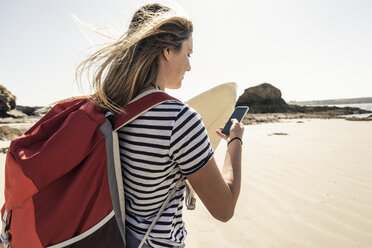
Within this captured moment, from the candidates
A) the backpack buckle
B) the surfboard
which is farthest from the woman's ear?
the surfboard

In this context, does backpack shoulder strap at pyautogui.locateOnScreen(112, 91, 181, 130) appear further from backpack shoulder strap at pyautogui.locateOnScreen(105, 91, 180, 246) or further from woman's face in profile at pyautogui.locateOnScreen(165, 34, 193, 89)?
woman's face in profile at pyautogui.locateOnScreen(165, 34, 193, 89)

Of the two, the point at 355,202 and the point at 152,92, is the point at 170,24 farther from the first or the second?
the point at 355,202

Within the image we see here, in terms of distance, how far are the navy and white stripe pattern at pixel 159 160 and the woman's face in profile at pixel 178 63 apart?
11.3 inches

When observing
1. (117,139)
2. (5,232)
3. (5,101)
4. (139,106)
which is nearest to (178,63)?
(139,106)

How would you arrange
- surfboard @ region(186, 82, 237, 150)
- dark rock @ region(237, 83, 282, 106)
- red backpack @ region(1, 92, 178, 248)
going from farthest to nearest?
dark rock @ region(237, 83, 282, 106) → surfboard @ region(186, 82, 237, 150) → red backpack @ region(1, 92, 178, 248)

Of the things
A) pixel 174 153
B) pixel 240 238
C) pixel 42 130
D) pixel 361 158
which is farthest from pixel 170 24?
pixel 361 158

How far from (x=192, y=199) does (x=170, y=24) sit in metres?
0.77

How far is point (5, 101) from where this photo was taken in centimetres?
2466

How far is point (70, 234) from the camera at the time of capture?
79 centimetres

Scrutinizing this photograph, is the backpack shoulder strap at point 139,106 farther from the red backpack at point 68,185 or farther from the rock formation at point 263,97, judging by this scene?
the rock formation at point 263,97

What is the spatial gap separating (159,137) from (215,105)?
1.52m

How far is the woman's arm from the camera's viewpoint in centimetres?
84

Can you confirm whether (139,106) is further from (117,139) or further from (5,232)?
(5,232)

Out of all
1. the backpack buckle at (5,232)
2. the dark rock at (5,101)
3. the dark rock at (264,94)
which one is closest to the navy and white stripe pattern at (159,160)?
the backpack buckle at (5,232)
